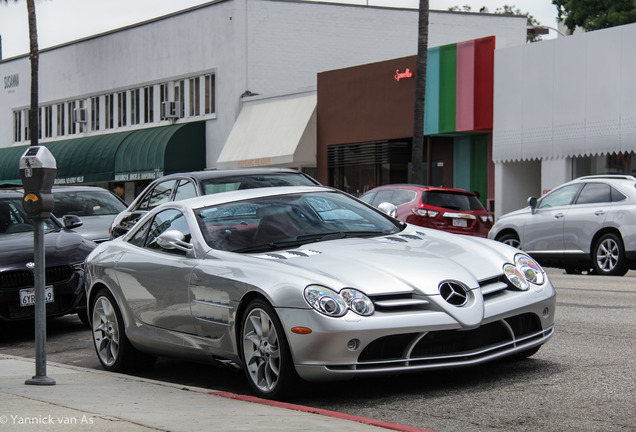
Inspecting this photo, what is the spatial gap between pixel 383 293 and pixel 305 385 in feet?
2.72

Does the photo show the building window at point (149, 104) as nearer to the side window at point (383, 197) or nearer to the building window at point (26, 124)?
the building window at point (26, 124)

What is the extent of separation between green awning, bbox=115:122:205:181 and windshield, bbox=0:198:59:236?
2950cm

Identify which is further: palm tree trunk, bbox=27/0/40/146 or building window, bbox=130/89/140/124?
building window, bbox=130/89/140/124

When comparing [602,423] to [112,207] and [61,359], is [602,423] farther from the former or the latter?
[112,207]

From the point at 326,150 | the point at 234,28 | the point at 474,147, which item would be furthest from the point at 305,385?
the point at 234,28

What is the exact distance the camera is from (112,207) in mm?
17375

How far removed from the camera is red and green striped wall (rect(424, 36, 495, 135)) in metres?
29.5

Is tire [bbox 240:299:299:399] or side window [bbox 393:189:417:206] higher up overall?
side window [bbox 393:189:417:206]


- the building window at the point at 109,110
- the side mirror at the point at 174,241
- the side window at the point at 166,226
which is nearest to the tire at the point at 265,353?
the side mirror at the point at 174,241

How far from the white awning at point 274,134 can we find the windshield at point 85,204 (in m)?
19.4

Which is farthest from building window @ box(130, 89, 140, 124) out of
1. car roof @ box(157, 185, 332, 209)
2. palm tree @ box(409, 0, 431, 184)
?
car roof @ box(157, 185, 332, 209)

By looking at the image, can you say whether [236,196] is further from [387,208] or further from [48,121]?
[48,121]

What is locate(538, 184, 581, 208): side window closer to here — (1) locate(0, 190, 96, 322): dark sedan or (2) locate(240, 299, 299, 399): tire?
(1) locate(0, 190, 96, 322): dark sedan

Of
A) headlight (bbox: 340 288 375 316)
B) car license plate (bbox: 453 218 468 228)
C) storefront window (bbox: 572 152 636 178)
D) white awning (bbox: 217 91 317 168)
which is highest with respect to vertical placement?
white awning (bbox: 217 91 317 168)
